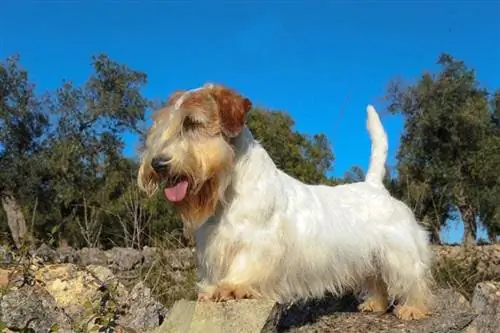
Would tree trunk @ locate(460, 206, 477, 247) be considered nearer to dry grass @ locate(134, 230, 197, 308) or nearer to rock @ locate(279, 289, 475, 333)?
rock @ locate(279, 289, 475, 333)

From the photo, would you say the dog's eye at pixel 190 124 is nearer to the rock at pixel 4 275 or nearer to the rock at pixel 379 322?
the rock at pixel 4 275

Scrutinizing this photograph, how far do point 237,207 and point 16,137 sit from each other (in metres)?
28.2

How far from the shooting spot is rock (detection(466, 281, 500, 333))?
20.8ft

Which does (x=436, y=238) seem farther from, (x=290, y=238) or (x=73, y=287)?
(x=73, y=287)

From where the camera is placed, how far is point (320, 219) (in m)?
5.07

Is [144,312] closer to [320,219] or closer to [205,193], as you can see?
[205,193]

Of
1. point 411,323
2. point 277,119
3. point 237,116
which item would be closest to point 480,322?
point 411,323

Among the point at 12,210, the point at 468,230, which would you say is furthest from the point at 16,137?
the point at 468,230

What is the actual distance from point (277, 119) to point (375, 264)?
116 ft

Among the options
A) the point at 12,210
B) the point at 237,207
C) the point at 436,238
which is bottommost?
the point at 237,207

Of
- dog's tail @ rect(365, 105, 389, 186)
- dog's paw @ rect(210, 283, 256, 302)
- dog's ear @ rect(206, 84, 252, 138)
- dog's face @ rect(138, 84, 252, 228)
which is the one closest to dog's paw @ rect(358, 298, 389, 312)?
dog's tail @ rect(365, 105, 389, 186)

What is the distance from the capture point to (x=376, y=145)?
22.6 ft

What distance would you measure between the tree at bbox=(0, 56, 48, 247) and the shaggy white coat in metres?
26.2

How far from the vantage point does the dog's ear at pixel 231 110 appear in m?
4.71
